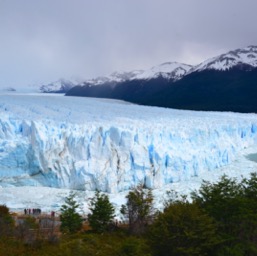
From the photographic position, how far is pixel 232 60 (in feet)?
232

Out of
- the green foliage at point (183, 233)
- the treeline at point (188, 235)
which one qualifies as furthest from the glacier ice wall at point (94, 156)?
the green foliage at point (183, 233)

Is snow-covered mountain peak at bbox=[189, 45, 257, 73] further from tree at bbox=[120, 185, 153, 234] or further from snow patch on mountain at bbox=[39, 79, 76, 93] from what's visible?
snow patch on mountain at bbox=[39, 79, 76, 93]

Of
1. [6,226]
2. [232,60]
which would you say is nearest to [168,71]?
[232,60]

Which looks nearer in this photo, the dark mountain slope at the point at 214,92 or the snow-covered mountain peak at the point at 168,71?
the dark mountain slope at the point at 214,92

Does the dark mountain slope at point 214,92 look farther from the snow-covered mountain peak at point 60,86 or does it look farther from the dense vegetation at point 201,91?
the snow-covered mountain peak at point 60,86

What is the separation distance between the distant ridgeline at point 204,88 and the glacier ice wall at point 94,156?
29.3 metres

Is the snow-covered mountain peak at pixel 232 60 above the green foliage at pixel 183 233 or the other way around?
above

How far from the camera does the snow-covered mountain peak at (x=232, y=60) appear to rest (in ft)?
226

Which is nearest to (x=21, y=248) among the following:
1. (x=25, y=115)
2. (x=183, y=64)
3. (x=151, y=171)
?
(x=151, y=171)

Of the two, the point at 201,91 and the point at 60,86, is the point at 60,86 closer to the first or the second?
the point at 60,86

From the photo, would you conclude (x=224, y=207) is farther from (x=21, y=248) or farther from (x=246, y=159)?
(x=246, y=159)

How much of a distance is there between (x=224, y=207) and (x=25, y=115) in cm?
1386

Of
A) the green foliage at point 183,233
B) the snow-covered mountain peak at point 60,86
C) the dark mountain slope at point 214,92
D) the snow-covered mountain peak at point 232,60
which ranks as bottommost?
the green foliage at point 183,233

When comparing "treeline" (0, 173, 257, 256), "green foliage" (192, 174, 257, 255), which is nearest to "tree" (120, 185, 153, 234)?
"treeline" (0, 173, 257, 256)
